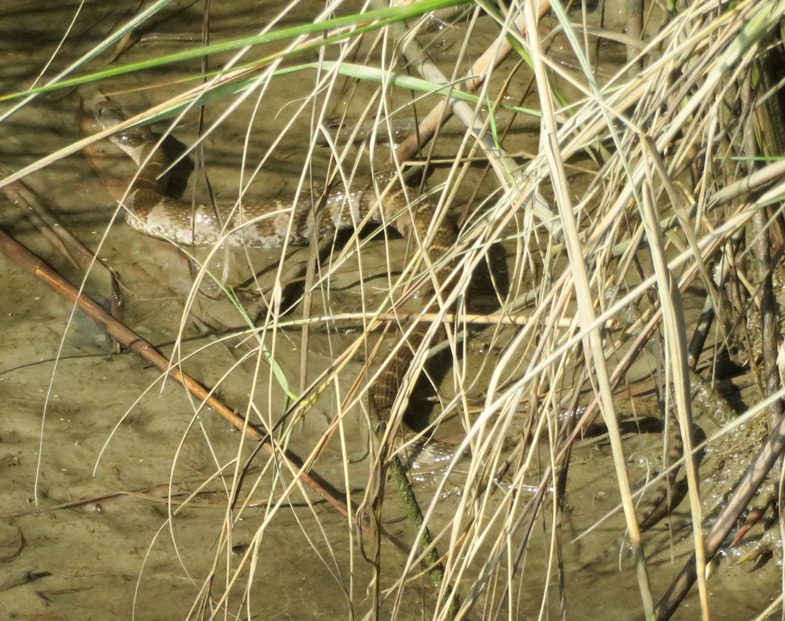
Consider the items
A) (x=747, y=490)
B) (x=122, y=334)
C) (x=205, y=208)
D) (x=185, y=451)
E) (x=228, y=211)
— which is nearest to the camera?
(x=747, y=490)

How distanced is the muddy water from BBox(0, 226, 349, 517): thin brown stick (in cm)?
6

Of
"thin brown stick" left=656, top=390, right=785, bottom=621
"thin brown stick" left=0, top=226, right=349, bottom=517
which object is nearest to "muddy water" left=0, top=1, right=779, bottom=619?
"thin brown stick" left=0, top=226, right=349, bottom=517

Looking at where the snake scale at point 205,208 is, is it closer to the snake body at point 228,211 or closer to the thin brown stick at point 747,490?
the snake body at point 228,211

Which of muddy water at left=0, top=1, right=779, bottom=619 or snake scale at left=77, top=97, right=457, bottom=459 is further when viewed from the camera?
snake scale at left=77, top=97, right=457, bottom=459

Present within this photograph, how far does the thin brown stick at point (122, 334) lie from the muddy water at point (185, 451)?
57 millimetres

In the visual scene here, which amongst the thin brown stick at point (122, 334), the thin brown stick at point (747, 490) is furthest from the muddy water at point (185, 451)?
the thin brown stick at point (747, 490)

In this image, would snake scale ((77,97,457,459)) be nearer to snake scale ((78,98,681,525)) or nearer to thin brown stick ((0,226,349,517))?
snake scale ((78,98,681,525))

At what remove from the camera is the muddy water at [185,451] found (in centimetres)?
283

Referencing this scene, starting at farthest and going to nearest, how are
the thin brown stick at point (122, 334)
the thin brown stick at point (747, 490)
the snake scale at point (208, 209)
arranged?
the snake scale at point (208, 209)
the thin brown stick at point (122, 334)
the thin brown stick at point (747, 490)

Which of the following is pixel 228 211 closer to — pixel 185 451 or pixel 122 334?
pixel 122 334

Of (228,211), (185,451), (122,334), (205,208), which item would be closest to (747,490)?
(185,451)

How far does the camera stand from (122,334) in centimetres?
407

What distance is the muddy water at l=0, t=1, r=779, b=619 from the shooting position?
283cm

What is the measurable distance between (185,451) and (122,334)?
31.4 inches
